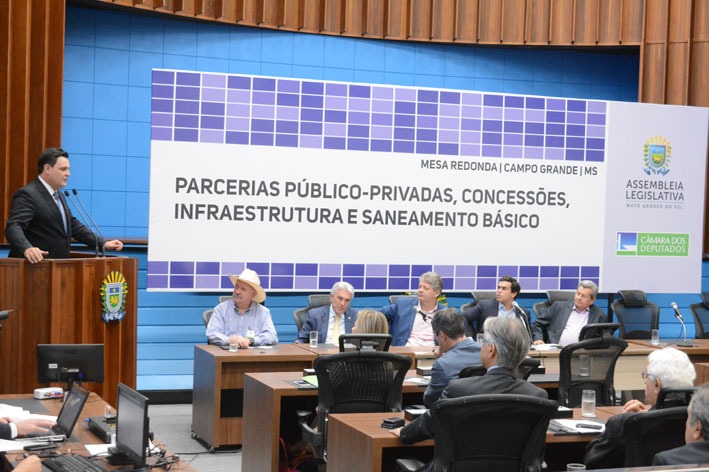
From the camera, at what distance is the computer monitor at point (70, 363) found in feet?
16.2

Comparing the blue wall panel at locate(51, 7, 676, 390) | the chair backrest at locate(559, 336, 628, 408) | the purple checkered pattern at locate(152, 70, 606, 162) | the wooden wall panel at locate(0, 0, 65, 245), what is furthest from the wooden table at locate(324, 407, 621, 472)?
the blue wall panel at locate(51, 7, 676, 390)

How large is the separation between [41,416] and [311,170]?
15.4 ft

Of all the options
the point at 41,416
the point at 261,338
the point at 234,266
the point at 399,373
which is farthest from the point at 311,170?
the point at 41,416

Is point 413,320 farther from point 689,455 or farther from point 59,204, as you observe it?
point 689,455

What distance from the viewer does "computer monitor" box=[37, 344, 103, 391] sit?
4949mm

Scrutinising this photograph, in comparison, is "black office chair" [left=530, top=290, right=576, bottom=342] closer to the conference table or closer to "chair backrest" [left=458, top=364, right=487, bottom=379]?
"chair backrest" [left=458, top=364, right=487, bottom=379]

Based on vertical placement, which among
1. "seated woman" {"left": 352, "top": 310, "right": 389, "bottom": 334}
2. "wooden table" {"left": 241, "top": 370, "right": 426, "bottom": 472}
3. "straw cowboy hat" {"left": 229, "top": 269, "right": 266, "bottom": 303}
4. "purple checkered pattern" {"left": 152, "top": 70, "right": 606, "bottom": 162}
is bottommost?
"wooden table" {"left": 241, "top": 370, "right": 426, "bottom": 472}

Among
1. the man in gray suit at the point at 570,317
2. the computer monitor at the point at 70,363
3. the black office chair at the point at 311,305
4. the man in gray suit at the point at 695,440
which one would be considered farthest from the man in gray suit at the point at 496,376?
the man in gray suit at the point at 570,317

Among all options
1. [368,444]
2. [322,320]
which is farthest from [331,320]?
[368,444]

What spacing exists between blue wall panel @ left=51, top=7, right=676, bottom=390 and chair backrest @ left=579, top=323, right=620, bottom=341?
11.0ft

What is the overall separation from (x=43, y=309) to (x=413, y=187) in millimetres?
4255

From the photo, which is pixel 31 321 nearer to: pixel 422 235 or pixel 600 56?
pixel 422 235

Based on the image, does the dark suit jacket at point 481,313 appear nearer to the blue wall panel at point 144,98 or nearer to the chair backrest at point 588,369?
the blue wall panel at point 144,98

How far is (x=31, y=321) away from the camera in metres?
5.42
